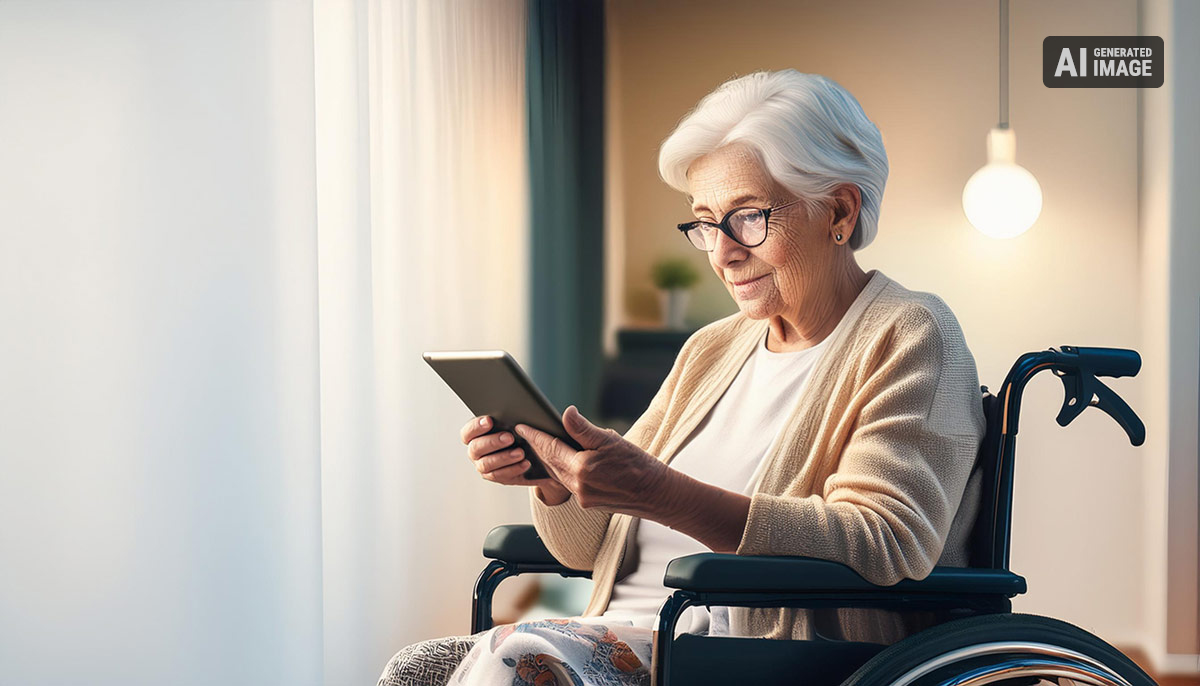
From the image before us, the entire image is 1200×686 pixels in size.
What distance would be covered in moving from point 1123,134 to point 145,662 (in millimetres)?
2866

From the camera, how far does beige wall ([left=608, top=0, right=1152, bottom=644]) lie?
285 centimetres

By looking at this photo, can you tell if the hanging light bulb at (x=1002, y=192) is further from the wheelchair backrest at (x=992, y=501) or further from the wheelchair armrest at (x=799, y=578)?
the wheelchair armrest at (x=799, y=578)

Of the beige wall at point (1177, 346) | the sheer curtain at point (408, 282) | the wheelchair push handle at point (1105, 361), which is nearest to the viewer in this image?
the wheelchair push handle at point (1105, 361)

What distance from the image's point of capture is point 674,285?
3.05 meters

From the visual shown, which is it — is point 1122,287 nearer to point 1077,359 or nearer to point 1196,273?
point 1196,273

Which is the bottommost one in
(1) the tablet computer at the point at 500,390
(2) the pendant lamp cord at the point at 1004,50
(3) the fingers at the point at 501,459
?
(3) the fingers at the point at 501,459

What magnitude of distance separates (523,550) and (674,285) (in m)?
1.78

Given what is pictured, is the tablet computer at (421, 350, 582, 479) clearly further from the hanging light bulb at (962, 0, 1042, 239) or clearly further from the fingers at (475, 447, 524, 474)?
the hanging light bulb at (962, 0, 1042, 239)

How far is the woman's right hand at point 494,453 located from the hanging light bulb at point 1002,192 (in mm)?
2049

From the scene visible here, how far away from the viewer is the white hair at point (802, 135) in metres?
1.25

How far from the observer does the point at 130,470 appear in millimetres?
1714

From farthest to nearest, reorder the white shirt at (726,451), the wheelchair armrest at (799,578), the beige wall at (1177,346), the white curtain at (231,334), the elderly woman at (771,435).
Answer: the beige wall at (1177,346), the white curtain at (231,334), the white shirt at (726,451), the elderly woman at (771,435), the wheelchair armrest at (799,578)

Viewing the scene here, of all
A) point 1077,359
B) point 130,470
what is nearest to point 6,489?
point 130,470

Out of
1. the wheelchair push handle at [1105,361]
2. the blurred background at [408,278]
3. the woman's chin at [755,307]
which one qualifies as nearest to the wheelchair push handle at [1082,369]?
the wheelchair push handle at [1105,361]
